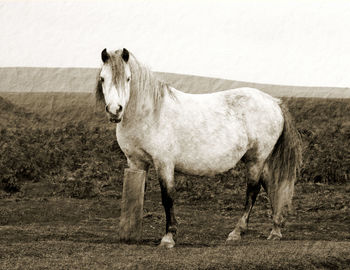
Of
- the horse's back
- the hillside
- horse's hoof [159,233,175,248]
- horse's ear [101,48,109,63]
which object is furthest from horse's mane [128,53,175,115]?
the hillside

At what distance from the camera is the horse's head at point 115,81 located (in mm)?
7184

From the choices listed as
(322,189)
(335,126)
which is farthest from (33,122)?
(322,189)

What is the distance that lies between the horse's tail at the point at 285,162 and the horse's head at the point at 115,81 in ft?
10.2

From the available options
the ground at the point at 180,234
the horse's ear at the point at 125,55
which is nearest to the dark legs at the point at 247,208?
→ the ground at the point at 180,234

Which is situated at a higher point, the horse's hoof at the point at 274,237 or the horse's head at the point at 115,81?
the horse's head at the point at 115,81

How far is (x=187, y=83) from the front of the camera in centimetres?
3569

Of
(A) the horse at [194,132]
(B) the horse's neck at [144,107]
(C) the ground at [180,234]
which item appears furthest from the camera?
(B) the horse's neck at [144,107]

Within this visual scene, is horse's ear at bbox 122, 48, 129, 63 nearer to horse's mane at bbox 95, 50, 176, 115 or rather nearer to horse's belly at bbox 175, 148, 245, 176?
horse's mane at bbox 95, 50, 176, 115

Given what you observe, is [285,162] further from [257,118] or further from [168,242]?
[168,242]

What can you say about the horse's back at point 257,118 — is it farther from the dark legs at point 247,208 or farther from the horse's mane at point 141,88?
the horse's mane at point 141,88

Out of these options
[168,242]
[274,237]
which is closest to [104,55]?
[168,242]

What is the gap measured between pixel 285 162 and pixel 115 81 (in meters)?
3.45

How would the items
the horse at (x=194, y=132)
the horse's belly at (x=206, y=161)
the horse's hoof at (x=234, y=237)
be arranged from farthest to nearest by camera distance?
the horse's hoof at (x=234, y=237)
the horse's belly at (x=206, y=161)
the horse at (x=194, y=132)

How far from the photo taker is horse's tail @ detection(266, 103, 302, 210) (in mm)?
9250
